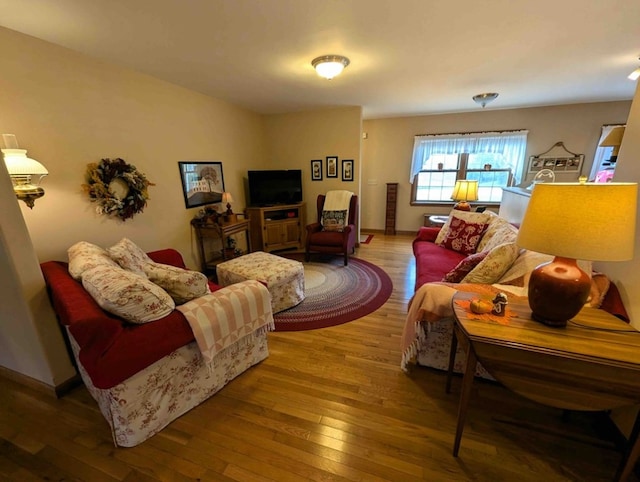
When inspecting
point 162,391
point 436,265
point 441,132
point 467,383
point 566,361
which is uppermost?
point 441,132

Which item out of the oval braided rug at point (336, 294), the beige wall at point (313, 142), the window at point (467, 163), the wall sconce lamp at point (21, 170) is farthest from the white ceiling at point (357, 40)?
the oval braided rug at point (336, 294)

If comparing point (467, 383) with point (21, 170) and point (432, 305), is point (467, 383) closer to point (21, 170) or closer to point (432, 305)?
point (432, 305)

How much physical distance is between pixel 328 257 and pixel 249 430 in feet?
10.0

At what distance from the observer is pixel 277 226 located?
4492 millimetres

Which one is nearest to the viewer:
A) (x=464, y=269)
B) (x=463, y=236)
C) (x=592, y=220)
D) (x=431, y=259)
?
(x=592, y=220)

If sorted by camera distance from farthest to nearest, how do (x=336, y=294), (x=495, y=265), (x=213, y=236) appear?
(x=213, y=236) → (x=336, y=294) → (x=495, y=265)

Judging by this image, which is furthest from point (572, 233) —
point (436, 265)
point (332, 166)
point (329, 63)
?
point (332, 166)

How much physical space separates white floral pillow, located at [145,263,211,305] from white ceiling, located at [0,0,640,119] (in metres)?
1.65

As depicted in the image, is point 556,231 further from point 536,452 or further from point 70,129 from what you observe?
point 70,129

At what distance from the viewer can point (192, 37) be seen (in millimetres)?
2000

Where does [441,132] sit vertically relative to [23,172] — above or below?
above

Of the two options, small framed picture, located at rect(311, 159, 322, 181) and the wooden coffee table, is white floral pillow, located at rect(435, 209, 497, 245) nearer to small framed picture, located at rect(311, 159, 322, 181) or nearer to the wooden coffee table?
the wooden coffee table

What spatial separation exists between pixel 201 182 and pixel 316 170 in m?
2.08

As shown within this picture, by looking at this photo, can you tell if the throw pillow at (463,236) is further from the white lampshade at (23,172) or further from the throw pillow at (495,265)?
the white lampshade at (23,172)
